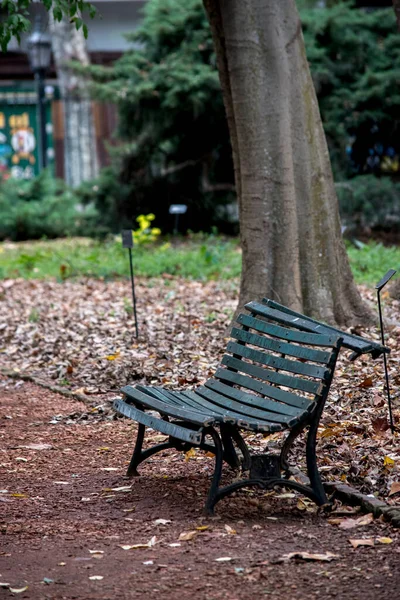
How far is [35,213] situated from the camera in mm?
18953

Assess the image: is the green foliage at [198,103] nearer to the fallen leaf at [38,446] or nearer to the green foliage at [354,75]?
the green foliage at [354,75]

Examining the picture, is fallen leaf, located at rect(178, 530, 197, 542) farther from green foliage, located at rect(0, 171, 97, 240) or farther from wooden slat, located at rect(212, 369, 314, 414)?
green foliage, located at rect(0, 171, 97, 240)

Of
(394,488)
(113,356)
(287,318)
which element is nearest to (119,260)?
(113,356)

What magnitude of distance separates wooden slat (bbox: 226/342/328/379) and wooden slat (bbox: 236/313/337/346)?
0.11m

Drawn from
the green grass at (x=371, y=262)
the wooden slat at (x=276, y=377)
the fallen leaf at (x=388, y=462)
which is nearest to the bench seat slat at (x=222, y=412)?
the wooden slat at (x=276, y=377)

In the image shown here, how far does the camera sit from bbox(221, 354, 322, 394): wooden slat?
182 inches

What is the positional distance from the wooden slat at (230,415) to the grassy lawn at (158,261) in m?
6.10

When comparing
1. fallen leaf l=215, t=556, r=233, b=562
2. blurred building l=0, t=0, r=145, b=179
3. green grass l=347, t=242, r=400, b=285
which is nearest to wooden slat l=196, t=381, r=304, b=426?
fallen leaf l=215, t=556, r=233, b=562

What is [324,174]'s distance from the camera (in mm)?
8500

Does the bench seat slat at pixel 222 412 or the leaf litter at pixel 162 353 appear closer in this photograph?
the bench seat slat at pixel 222 412

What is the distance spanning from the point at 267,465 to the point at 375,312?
14.0 ft

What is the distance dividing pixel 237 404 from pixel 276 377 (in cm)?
24

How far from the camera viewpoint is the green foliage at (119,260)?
13242 millimetres

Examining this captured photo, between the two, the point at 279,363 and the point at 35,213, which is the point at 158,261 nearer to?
the point at 35,213
